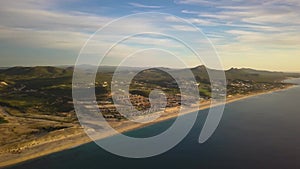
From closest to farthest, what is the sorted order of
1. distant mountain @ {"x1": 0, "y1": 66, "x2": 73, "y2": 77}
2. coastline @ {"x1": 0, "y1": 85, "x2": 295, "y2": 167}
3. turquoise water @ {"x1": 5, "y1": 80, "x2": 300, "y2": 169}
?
turquoise water @ {"x1": 5, "y1": 80, "x2": 300, "y2": 169}
coastline @ {"x1": 0, "y1": 85, "x2": 295, "y2": 167}
distant mountain @ {"x1": 0, "y1": 66, "x2": 73, "y2": 77}

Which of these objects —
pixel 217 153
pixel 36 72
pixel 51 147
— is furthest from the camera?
pixel 36 72

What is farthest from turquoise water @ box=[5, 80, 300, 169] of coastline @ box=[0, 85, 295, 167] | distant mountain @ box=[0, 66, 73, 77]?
distant mountain @ box=[0, 66, 73, 77]

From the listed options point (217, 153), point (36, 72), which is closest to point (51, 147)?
point (217, 153)

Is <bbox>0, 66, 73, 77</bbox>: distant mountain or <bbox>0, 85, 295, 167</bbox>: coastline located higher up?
<bbox>0, 66, 73, 77</bbox>: distant mountain

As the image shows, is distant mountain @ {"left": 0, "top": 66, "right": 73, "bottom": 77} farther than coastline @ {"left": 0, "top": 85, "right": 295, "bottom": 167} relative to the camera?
Yes

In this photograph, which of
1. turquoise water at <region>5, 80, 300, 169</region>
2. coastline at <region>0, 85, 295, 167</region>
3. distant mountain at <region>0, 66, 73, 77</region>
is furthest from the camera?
distant mountain at <region>0, 66, 73, 77</region>

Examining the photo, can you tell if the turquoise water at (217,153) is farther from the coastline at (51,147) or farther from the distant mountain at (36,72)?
the distant mountain at (36,72)

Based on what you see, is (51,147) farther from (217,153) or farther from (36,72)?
(36,72)

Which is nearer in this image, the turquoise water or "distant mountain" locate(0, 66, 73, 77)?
the turquoise water

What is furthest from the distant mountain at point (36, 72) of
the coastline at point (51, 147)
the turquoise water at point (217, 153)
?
the turquoise water at point (217, 153)

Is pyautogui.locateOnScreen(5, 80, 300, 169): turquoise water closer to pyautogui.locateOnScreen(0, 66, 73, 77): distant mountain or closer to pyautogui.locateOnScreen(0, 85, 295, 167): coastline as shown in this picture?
pyautogui.locateOnScreen(0, 85, 295, 167): coastline

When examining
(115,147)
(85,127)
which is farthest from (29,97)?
(115,147)
